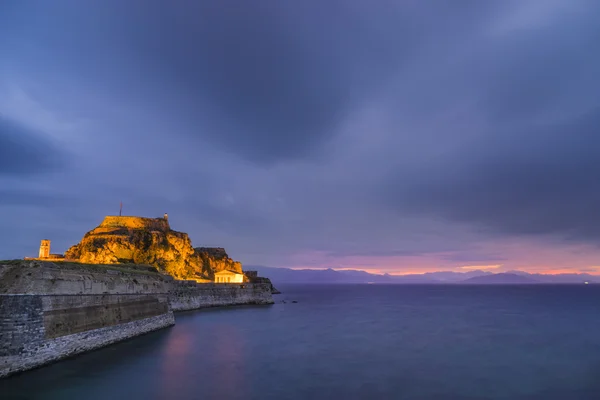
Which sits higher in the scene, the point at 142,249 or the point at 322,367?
the point at 142,249

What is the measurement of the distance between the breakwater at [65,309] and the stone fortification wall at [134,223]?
181 feet

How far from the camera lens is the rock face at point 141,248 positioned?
71500 mm

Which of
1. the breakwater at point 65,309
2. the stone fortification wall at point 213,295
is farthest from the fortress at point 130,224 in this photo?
the breakwater at point 65,309

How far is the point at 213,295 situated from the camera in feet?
198

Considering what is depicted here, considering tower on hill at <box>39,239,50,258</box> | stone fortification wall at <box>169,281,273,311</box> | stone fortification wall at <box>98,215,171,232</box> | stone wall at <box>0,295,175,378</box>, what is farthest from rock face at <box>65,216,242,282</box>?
stone wall at <box>0,295,175,378</box>

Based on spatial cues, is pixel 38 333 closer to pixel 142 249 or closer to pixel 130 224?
pixel 142 249

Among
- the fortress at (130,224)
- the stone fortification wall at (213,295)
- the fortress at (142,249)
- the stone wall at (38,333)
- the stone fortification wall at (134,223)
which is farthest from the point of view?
the stone fortification wall at (134,223)

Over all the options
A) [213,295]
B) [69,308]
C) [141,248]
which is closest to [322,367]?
[69,308]

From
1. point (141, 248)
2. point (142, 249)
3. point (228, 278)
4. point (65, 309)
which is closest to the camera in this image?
point (65, 309)

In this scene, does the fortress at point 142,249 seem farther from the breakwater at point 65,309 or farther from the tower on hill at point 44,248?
the breakwater at point 65,309

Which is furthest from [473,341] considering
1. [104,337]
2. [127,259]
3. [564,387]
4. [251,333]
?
[127,259]

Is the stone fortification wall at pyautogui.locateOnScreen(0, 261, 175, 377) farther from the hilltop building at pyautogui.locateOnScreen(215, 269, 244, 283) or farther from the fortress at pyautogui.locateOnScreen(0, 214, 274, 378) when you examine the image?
the hilltop building at pyautogui.locateOnScreen(215, 269, 244, 283)

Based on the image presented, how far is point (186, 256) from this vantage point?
86125 millimetres

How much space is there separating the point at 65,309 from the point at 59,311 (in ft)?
1.75
